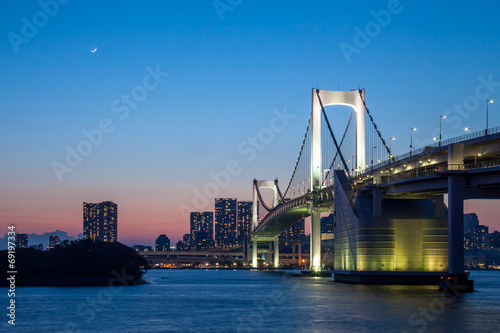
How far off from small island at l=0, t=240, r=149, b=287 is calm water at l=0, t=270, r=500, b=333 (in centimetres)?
1493

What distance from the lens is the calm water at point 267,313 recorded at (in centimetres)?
3425

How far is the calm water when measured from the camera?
3425 centimetres

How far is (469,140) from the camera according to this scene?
48.8m

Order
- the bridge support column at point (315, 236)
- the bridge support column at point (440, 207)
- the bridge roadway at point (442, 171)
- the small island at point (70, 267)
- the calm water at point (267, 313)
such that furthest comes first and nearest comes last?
the bridge support column at point (315, 236) → the small island at point (70, 267) → the bridge support column at point (440, 207) → the bridge roadway at point (442, 171) → the calm water at point (267, 313)

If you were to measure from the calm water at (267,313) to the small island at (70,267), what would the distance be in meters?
14.9

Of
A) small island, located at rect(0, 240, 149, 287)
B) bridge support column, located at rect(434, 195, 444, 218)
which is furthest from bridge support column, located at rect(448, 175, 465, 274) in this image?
small island, located at rect(0, 240, 149, 287)

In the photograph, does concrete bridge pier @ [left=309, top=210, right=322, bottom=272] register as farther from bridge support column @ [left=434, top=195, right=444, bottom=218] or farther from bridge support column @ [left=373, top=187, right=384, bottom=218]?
bridge support column @ [left=434, top=195, right=444, bottom=218]

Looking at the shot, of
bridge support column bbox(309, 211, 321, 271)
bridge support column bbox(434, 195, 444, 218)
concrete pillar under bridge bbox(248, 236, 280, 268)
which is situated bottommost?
concrete pillar under bridge bbox(248, 236, 280, 268)

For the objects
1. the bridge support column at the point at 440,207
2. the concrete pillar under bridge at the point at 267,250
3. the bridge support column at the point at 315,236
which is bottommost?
the concrete pillar under bridge at the point at 267,250

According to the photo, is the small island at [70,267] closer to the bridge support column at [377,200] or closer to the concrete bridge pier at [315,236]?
the concrete bridge pier at [315,236]

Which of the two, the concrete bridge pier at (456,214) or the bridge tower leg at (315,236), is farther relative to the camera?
the bridge tower leg at (315,236)

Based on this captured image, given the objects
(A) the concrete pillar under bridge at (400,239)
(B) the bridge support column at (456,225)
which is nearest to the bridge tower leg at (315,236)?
(A) the concrete pillar under bridge at (400,239)

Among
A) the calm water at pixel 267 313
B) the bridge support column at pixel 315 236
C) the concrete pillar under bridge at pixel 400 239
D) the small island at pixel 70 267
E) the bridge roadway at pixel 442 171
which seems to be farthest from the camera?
the bridge support column at pixel 315 236

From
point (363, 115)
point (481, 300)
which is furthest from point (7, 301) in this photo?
point (363, 115)
